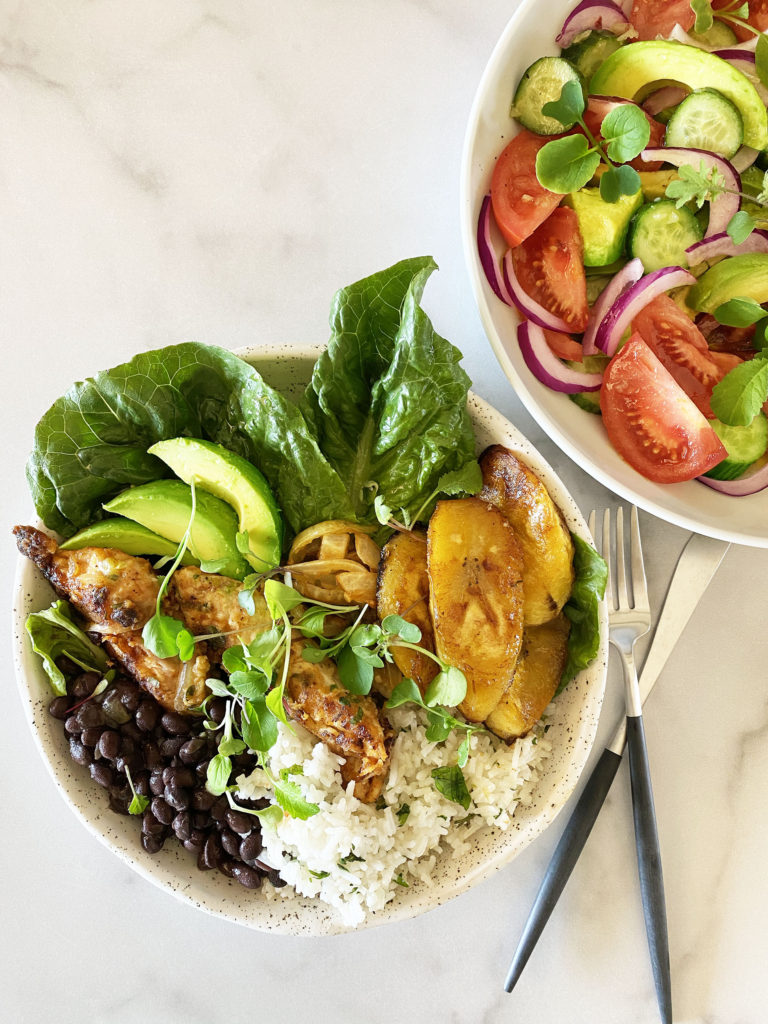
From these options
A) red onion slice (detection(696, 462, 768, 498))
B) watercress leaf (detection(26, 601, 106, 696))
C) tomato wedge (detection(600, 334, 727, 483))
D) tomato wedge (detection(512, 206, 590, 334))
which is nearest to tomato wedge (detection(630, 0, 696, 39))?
tomato wedge (detection(512, 206, 590, 334))

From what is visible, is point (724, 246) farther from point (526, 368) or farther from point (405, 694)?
point (405, 694)

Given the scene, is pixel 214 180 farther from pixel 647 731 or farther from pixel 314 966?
pixel 314 966

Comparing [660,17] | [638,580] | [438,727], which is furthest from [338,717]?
[660,17]

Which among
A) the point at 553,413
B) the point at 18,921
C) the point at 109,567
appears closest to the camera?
the point at 109,567

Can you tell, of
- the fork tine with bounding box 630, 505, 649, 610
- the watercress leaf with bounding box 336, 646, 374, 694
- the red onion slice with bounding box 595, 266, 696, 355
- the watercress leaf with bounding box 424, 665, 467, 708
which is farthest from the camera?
the fork tine with bounding box 630, 505, 649, 610

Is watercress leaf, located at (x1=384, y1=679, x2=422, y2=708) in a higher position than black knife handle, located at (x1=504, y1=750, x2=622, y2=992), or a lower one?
higher

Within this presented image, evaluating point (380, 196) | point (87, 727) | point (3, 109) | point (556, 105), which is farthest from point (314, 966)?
point (3, 109)

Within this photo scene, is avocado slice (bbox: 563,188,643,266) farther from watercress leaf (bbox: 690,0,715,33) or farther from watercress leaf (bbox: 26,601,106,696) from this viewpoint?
watercress leaf (bbox: 26,601,106,696)
